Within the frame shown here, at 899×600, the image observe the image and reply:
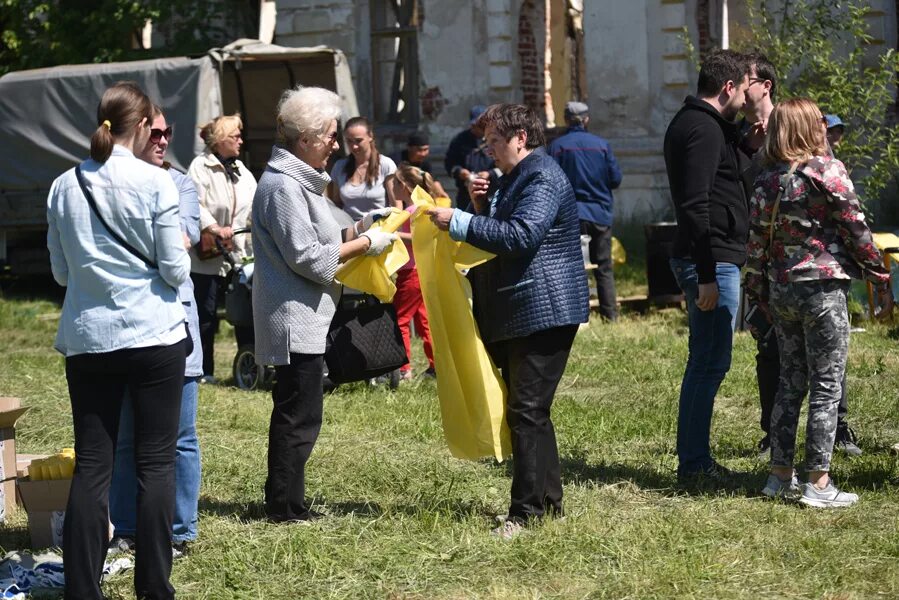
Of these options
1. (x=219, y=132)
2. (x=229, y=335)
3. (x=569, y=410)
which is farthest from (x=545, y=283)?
(x=229, y=335)

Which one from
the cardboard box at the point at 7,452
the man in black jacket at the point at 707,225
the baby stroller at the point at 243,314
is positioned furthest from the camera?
the baby stroller at the point at 243,314

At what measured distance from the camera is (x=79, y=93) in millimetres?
16078

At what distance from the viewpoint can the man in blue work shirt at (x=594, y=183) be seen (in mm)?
12375

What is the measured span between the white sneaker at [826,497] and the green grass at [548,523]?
8cm

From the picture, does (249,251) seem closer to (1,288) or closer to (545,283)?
(545,283)

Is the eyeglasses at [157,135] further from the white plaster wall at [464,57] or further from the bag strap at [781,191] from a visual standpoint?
the white plaster wall at [464,57]

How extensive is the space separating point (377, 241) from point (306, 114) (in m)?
0.65

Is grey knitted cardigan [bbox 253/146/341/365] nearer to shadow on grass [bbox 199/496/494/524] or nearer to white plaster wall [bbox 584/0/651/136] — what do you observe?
shadow on grass [bbox 199/496/494/524]

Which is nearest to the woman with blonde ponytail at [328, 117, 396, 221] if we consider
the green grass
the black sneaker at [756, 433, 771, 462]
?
the green grass

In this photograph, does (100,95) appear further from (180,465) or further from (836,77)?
(180,465)

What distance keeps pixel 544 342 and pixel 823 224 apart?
137cm

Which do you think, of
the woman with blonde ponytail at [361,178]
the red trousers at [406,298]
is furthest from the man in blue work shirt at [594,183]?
the red trousers at [406,298]

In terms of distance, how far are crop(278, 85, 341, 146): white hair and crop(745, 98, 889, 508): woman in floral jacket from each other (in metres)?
1.93

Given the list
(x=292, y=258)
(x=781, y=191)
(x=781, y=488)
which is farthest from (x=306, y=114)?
(x=781, y=488)
